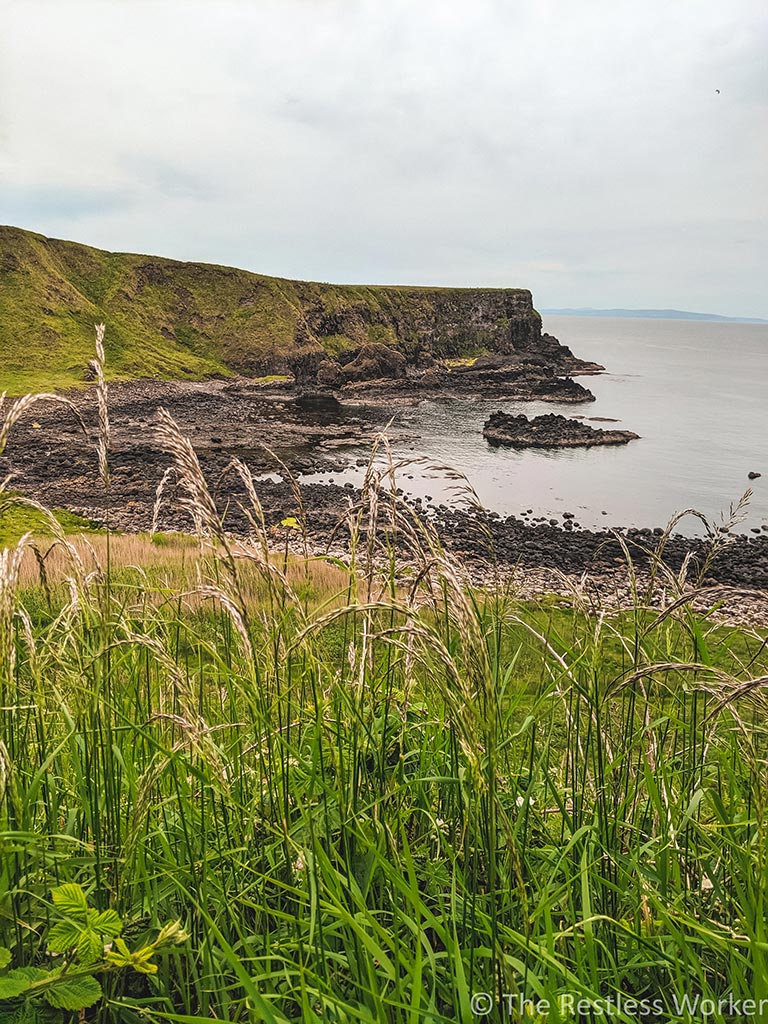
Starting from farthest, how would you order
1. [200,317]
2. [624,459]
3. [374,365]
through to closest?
1. [200,317]
2. [374,365]
3. [624,459]

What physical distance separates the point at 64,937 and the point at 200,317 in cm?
11122

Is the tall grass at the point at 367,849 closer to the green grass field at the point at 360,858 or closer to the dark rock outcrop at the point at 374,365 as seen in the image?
the green grass field at the point at 360,858

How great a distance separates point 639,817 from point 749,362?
195975 mm

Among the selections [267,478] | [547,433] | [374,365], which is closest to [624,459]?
[547,433]

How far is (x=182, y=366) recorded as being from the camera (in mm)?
88312

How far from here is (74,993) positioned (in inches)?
68.5

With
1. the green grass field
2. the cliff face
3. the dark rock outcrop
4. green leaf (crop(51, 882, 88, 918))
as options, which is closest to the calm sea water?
the green grass field

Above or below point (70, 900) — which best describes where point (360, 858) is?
below

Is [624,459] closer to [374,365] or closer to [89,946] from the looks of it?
[374,365]

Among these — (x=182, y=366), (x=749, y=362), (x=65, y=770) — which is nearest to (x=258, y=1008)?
(x=65, y=770)

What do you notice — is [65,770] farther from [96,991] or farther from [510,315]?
[510,315]

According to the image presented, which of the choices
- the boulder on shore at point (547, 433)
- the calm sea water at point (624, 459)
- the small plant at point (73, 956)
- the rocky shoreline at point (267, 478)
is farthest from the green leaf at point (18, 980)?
the boulder on shore at point (547, 433)

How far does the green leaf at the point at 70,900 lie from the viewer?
5.72 ft

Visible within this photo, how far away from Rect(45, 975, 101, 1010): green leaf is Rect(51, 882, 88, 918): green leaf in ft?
0.54
